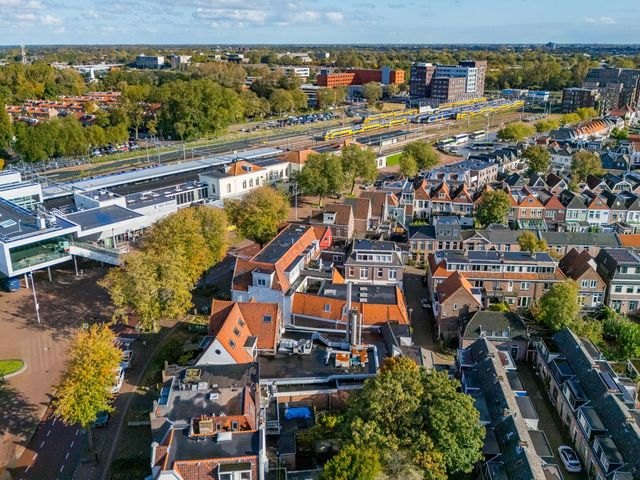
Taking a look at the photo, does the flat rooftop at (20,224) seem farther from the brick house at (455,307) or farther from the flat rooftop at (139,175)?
the brick house at (455,307)

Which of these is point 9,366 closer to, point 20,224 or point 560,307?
point 20,224

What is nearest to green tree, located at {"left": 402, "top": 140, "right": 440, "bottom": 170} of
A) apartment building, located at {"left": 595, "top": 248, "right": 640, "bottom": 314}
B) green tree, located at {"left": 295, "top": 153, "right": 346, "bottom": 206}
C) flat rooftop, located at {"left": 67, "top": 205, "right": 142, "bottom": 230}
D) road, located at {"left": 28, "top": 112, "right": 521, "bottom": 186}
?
green tree, located at {"left": 295, "top": 153, "right": 346, "bottom": 206}

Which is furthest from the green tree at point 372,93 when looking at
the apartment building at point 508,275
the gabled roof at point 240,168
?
the apartment building at point 508,275

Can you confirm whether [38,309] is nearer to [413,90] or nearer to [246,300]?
[246,300]

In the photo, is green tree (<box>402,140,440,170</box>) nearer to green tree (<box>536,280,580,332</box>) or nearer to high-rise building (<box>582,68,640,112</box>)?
green tree (<box>536,280,580,332</box>)

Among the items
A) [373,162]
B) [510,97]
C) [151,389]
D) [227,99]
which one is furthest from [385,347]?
[510,97]

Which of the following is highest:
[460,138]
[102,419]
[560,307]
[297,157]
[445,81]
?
Answer: [445,81]

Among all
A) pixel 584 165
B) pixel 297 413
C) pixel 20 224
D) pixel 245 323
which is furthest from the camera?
pixel 584 165

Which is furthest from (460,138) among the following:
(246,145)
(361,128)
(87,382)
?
(87,382)
